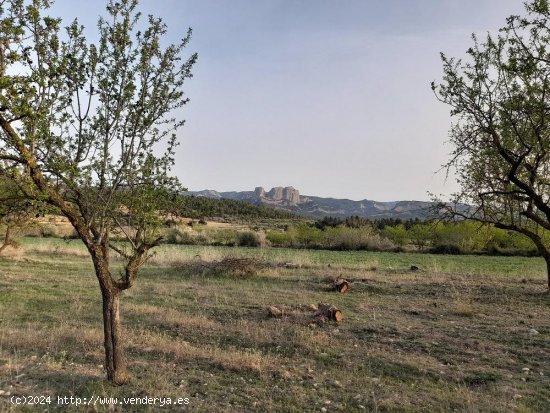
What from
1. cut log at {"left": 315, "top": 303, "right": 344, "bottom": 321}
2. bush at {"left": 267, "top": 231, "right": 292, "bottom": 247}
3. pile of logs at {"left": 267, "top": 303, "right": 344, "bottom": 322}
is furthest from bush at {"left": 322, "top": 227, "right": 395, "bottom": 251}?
cut log at {"left": 315, "top": 303, "right": 344, "bottom": 321}

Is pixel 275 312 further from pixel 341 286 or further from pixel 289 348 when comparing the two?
pixel 341 286

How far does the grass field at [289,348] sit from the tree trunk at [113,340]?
224mm

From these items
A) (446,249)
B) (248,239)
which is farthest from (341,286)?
(248,239)

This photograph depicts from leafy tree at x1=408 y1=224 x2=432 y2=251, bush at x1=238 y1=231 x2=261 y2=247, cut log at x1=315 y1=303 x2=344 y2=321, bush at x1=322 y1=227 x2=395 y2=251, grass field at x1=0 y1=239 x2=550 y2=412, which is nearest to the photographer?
grass field at x1=0 y1=239 x2=550 y2=412

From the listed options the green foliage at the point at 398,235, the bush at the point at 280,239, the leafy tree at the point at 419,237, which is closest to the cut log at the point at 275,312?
the leafy tree at the point at 419,237

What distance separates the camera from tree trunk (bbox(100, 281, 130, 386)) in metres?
7.20

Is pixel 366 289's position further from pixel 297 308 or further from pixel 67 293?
pixel 67 293

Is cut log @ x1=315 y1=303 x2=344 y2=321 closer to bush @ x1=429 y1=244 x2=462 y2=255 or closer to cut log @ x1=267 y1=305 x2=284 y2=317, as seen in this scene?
cut log @ x1=267 y1=305 x2=284 y2=317

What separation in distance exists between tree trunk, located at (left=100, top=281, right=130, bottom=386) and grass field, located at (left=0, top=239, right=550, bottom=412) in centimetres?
22

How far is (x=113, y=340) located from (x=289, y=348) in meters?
4.13

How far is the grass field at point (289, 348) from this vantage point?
7070mm

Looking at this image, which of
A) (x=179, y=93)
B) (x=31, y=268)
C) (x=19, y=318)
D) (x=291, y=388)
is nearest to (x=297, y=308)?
(x=291, y=388)

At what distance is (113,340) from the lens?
723 cm

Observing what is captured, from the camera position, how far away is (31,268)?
990 inches
